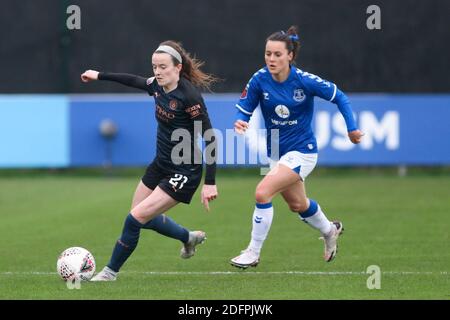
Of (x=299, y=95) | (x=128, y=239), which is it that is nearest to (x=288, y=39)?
(x=299, y=95)

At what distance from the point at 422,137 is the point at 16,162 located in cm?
672

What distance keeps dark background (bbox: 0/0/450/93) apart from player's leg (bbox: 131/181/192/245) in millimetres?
8719

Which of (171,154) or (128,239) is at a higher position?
(171,154)

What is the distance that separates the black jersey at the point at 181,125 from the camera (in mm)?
8117

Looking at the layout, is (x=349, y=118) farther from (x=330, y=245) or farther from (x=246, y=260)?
(x=246, y=260)

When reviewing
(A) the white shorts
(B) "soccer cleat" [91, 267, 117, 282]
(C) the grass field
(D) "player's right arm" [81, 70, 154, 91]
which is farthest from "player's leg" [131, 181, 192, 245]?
(A) the white shorts

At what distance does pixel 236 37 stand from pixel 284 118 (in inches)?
350

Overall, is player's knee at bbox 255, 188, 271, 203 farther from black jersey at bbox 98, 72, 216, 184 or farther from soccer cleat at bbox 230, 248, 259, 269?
black jersey at bbox 98, 72, 216, 184

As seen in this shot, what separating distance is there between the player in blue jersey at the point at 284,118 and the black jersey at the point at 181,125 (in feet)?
1.63

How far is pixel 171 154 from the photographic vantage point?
8219mm

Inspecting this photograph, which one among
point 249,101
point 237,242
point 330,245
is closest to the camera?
point 249,101

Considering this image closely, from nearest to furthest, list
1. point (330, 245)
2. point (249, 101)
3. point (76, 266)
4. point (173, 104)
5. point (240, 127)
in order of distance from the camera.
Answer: point (76, 266) < point (173, 104) < point (240, 127) < point (249, 101) < point (330, 245)

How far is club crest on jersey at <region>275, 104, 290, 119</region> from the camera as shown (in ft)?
28.6
